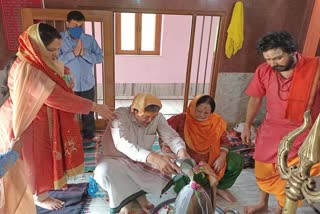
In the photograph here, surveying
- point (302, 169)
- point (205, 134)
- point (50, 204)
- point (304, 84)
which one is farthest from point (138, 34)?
point (302, 169)

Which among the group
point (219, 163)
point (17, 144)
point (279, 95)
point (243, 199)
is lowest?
point (243, 199)

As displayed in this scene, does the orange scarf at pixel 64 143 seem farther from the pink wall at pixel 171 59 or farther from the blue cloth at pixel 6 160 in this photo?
the pink wall at pixel 171 59

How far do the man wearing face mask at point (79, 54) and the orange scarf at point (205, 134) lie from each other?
1.15 m

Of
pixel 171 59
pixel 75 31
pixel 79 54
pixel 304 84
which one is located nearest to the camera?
pixel 304 84

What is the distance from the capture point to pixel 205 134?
2.15 m

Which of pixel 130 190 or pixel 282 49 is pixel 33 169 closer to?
pixel 130 190

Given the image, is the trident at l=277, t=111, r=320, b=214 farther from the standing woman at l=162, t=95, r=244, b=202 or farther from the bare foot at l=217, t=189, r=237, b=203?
the bare foot at l=217, t=189, r=237, b=203

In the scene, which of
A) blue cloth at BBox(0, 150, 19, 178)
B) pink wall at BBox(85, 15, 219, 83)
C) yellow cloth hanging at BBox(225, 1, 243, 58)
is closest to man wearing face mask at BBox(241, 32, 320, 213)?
yellow cloth hanging at BBox(225, 1, 243, 58)

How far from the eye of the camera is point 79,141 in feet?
6.57

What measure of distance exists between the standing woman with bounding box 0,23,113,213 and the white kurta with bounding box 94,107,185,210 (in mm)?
139

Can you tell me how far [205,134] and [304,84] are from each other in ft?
2.38

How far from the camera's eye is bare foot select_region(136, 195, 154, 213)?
6.98 feet

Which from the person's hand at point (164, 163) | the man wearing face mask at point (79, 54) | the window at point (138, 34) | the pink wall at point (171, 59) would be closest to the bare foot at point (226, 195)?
the person's hand at point (164, 163)

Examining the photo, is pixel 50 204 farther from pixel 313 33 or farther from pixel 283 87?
pixel 313 33
